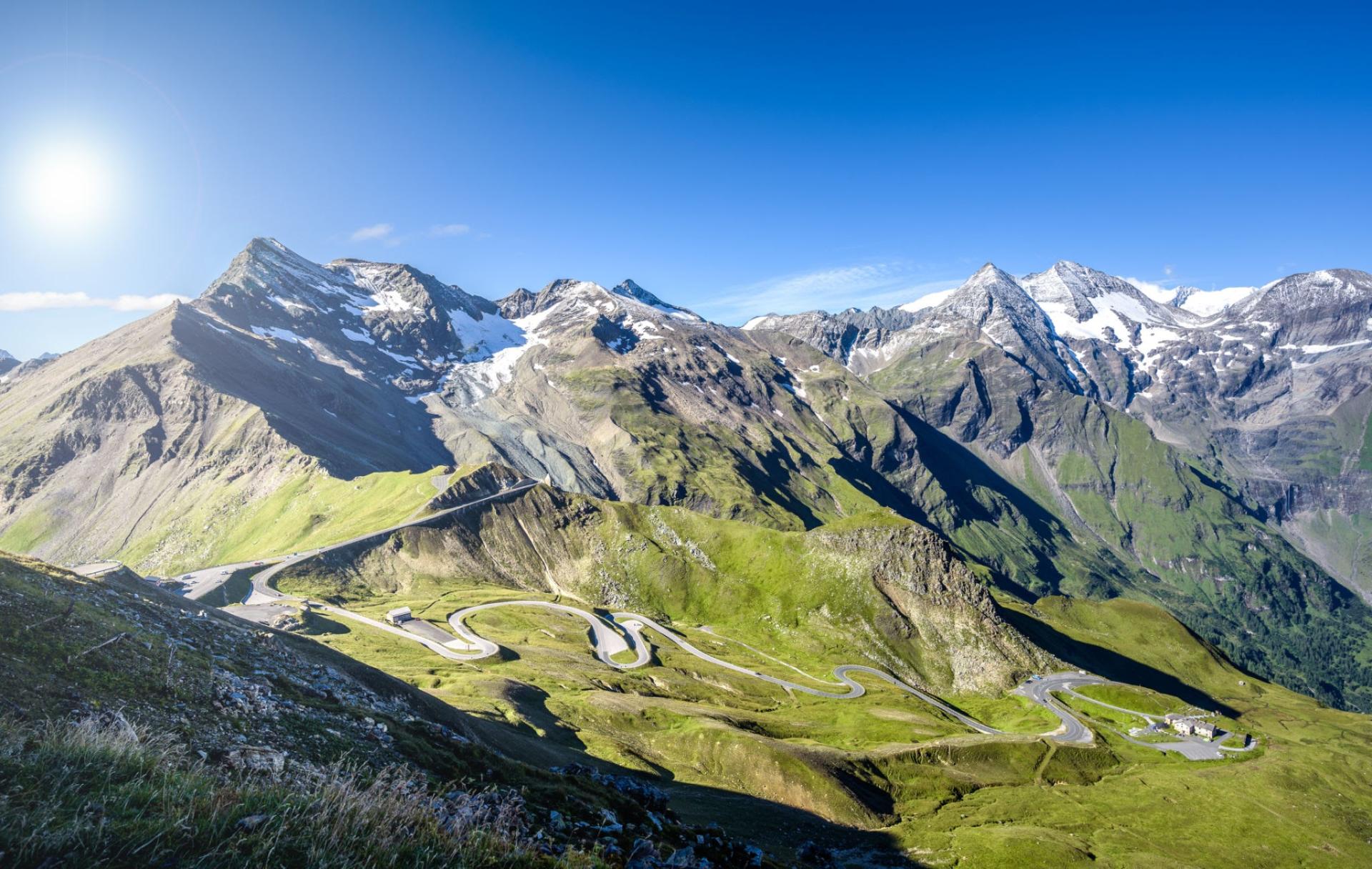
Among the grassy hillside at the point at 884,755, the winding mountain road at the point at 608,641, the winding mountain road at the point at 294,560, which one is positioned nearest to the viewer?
the grassy hillside at the point at 884,755

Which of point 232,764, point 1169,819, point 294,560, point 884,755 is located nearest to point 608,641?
point 884,755

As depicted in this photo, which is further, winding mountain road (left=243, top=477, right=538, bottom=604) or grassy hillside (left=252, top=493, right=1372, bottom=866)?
winding mountain road (left=243, top=477, right=538, bottom=604)

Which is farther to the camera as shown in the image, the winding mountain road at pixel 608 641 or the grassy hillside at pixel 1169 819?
the winding mountain road at pixel 608 641

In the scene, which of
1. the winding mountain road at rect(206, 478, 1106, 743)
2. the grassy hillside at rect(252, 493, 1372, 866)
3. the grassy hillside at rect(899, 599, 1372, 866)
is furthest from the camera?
the winding mountain road at rect(206, 478, 1106, 743)

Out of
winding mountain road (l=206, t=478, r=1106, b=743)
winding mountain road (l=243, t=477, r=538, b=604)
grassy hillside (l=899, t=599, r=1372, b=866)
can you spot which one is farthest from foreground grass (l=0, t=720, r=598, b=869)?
winding mountain road (l=243, t=477, r=538, b=604)

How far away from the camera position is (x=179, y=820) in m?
8.08

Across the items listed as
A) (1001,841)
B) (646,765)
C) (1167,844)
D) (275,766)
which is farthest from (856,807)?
(275,766)

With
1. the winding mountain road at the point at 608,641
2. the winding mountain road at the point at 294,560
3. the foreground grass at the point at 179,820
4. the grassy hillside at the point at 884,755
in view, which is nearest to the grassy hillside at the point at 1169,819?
the grassy hillside at the point at 884,755

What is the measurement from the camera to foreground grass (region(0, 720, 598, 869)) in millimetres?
7656

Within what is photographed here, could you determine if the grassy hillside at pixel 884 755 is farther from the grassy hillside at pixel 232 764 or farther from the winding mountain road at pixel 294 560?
the grassy hillside at pixel 232 764

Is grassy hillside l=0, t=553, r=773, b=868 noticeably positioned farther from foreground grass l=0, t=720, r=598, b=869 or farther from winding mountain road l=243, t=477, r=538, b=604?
winding mountain road l=243, t=477, r=538, b=604

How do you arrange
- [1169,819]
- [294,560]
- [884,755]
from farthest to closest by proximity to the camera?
[294,560], [1169,819], [884,755]

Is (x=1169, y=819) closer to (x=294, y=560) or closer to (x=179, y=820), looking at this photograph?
(x=179, y=820)

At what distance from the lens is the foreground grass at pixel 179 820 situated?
25.1ft
